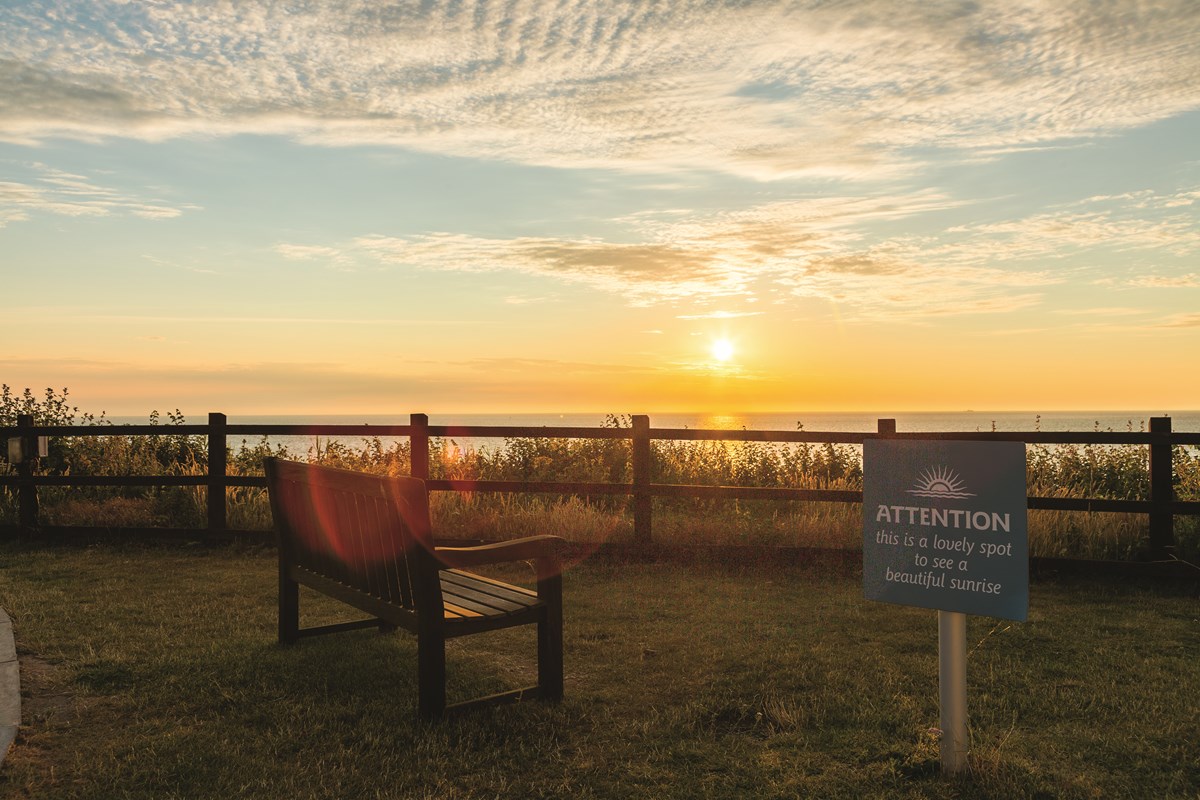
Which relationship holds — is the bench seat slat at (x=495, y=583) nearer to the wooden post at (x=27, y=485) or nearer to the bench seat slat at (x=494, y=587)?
the bench seat slat at (x=494, y=587)

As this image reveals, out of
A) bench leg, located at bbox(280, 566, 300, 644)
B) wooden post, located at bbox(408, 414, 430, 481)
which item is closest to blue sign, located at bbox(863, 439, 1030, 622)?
bench leg, located at bbox(280, 566, 300, 644)

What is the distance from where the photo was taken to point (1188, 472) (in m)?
Result: 12.6

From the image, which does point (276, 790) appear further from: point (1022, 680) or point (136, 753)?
point (1022, 680)

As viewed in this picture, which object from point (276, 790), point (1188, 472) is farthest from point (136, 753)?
point (1188, 472)

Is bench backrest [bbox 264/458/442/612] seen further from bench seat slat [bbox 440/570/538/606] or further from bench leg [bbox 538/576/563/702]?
bench leg [bbox 538/576/563/702]

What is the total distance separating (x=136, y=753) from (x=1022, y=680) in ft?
16.2

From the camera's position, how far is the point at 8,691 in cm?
535

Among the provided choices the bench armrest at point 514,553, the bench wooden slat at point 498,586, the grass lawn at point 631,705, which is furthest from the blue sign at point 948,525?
the bench wooden slat at point 498,586

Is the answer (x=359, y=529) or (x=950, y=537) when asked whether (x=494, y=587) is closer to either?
(x=359, y=529)

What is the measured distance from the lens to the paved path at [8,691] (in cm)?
471

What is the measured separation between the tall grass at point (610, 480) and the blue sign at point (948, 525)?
599 centimetres

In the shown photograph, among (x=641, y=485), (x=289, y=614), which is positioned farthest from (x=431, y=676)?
(x=641, y=485)

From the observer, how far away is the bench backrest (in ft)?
16.3

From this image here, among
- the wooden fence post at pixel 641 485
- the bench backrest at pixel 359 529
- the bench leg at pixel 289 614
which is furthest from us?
the wooden fence post at pixel 641 485
